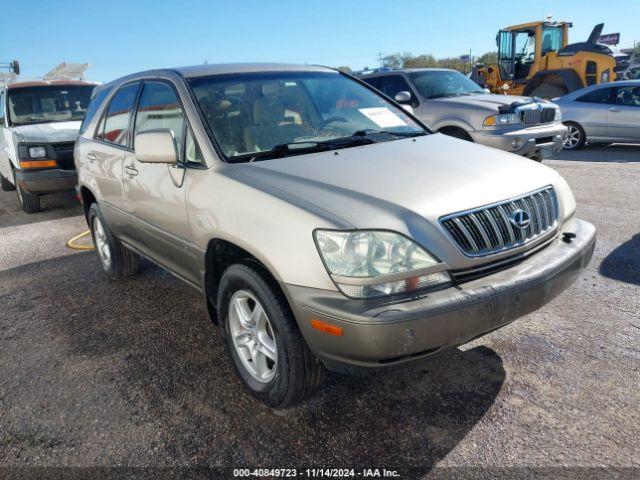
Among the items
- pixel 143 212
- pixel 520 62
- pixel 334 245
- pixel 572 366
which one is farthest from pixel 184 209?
pixel 520 62

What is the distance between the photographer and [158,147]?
9.75 feet

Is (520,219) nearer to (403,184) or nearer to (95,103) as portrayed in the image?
(403,184)

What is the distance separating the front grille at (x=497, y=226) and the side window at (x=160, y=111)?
1.78 m

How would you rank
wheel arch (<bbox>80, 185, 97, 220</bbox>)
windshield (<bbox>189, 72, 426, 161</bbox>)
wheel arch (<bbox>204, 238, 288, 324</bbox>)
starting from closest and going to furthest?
wheel arch (<bbox>204, 238, 288, 324</bbox>)
windshield (<bbox>189, 72, 426, 161</bbox>)
wheel arch (<bbox>80, 185, 97, 220</bbox>)

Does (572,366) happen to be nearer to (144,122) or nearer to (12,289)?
(144,122)

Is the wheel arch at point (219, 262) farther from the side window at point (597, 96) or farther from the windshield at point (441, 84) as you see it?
the side window at point (597, 96)

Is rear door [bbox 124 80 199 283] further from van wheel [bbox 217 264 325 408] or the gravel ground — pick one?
the gravel ground

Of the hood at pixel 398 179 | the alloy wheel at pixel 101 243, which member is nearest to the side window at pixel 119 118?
the alloy wheel at pixel 101 243

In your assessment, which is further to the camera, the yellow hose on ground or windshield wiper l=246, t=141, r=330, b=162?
the yellow hose on ground

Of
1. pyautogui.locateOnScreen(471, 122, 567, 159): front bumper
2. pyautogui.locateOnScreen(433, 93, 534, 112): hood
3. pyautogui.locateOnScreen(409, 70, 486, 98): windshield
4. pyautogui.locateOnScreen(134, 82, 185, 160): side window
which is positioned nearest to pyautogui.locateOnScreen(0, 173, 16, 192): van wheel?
pyautogui.locateOnScreen(134, 82, 185, 160): side window

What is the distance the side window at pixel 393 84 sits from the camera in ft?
31.0

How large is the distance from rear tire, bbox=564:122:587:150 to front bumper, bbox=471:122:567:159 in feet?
11.3

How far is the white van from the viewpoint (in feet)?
23.7

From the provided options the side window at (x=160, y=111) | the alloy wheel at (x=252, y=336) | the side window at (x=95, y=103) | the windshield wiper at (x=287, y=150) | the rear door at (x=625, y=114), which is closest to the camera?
the alloy wheel at (x=252, y=336)
